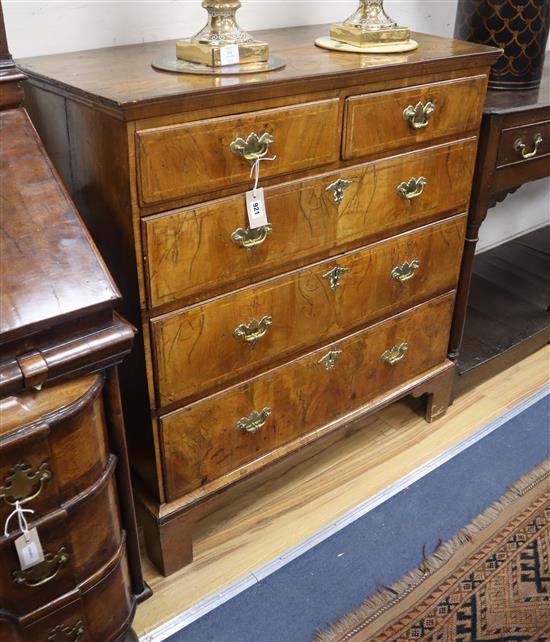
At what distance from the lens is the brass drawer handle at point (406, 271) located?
162 centimetres

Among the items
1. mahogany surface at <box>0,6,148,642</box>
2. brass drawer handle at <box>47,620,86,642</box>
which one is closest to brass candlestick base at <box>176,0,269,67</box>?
→ mahogany surface at <box>0,6,148,642</box>

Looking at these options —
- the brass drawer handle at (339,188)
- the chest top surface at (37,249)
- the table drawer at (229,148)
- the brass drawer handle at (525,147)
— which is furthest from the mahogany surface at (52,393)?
→ the brass drawer handle at (525,147)

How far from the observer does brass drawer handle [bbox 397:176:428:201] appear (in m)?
1.51

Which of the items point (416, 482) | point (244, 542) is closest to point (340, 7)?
point (416, 482)

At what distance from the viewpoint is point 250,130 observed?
119 centimetres

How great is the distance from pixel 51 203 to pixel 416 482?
126 cm

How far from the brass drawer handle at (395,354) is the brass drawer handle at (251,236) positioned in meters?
0.59

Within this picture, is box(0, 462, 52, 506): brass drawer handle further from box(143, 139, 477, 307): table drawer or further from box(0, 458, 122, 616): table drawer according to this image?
box(143, 139, 477, 307): table drawer

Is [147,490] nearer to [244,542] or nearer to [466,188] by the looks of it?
[244,542]

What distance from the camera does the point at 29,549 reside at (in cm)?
97

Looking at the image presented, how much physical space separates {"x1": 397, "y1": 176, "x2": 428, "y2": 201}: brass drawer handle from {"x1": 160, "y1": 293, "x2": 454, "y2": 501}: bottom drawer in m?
0.33

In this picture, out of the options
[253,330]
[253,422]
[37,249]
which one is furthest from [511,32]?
[37,249]

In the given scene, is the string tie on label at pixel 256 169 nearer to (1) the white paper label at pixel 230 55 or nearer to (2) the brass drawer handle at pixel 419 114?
(1) the white paper label at pixel 230 55

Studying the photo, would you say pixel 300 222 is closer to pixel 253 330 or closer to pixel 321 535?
pixel 253 330
